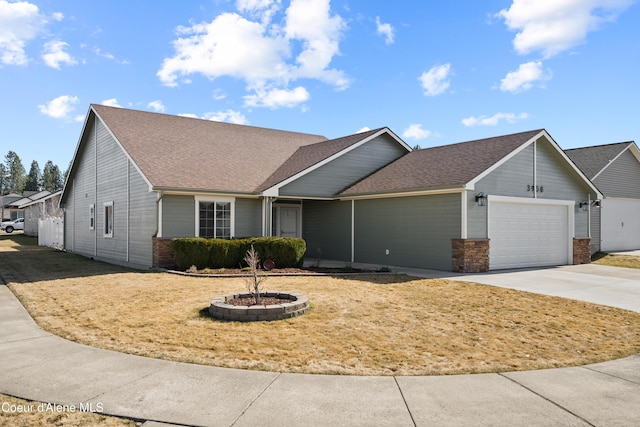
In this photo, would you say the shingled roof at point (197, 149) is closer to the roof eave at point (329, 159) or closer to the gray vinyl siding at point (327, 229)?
the roof eave at point (329, 159)

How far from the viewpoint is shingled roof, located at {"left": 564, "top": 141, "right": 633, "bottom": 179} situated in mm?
23891

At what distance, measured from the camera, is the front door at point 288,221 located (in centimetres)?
2039

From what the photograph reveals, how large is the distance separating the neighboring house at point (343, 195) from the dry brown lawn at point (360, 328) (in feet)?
14.1

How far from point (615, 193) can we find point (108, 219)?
86.6 ft

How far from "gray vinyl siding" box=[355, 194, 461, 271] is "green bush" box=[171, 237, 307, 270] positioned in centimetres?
346

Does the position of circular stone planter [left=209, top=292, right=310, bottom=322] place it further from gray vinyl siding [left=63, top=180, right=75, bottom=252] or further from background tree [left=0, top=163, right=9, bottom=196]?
background tree [left=0, top=163, right=9, bottom=196]

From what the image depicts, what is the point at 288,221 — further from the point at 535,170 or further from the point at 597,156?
the point at 597,156

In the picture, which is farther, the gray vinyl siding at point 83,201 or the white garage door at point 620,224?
the white garage door at point 620,224

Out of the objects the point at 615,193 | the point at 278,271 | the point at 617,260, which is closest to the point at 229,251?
the point at 278,271

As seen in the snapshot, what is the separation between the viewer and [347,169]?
62.6ft

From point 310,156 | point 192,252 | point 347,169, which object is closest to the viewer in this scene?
point 192,252

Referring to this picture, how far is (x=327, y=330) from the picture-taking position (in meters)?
7.02

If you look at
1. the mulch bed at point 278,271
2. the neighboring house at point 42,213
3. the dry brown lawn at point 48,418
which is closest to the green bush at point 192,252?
the mulch bed at point 278,271

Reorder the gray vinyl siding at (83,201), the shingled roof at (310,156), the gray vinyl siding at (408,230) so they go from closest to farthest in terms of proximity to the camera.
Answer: the gray vinyl siding at (408,230) → the shingled roof at (310,156) → the gray vinyl siding at (83,201)
